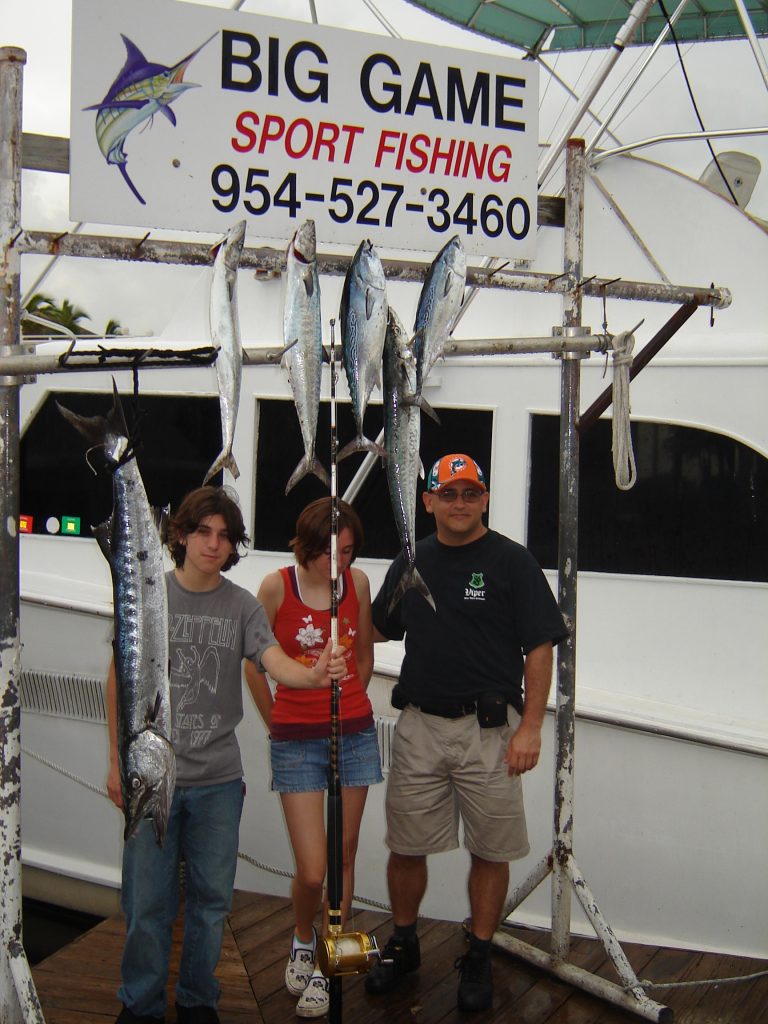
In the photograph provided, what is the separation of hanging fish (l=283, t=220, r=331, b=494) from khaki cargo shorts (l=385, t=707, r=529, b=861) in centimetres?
144

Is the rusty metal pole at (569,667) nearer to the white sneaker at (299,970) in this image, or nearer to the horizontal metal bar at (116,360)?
the white sneaker at (299,970)

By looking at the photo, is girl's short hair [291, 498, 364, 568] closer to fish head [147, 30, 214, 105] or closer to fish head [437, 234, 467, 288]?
fish head [437, 234, 467, 288]

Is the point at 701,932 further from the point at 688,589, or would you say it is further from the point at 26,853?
the point at 26,853

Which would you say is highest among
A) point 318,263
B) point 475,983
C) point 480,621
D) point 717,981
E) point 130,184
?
point 130,184

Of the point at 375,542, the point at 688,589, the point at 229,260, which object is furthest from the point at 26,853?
the point at 229,260

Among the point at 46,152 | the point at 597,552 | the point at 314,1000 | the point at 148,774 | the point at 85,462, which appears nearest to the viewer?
the point at 148,774

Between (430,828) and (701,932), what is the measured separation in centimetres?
182

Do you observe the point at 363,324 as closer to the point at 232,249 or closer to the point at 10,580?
the point at 232,249

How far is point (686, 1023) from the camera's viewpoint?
11.2 feet

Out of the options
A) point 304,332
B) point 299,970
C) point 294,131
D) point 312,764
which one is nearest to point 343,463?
point 312,764

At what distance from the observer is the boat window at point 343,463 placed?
16.6ft

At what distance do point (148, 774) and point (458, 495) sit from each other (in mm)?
1614

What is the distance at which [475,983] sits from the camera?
3.41m

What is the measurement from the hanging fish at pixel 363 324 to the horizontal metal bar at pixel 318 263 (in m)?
0.38
